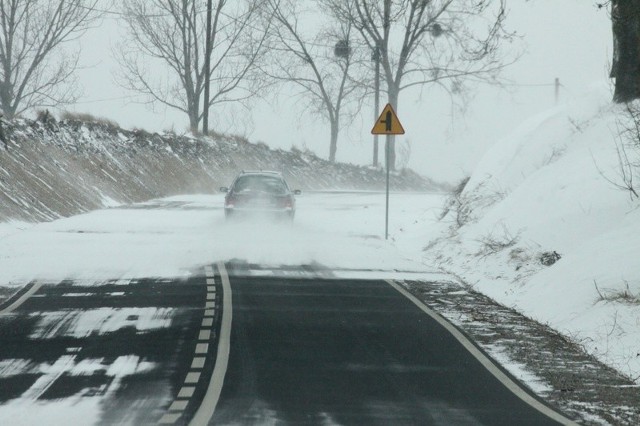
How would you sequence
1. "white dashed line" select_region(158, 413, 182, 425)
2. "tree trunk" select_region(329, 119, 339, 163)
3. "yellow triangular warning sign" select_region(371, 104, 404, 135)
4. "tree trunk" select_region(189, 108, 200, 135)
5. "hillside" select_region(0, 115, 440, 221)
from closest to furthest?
"white dashed line" select_region(158, 413, 182, 425)
"yellow triangular warning sign" select_region(371, 104, 404, 135)
"hillside" select_region(0, 115, 440, 221)
"tree trunk" select_region(189, 108, 200, 135)
"tree trunk" select_region(329, 119, 339, 163)

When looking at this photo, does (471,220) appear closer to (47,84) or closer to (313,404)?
(313,404)

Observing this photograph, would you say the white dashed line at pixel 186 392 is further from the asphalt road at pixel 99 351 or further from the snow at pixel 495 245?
the snow at pixel 495 245

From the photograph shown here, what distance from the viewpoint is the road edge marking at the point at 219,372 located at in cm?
862

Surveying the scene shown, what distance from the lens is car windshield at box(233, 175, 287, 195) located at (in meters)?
29.1

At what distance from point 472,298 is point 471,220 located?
9501mm

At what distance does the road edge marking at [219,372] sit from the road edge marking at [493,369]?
110 inches

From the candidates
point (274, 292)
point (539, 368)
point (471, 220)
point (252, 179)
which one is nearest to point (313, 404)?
point (539, 368)

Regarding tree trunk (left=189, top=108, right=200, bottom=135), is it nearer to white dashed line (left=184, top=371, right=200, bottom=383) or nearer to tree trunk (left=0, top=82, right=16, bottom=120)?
tree trunk (left=0, top=82, right=16, bottom=120)

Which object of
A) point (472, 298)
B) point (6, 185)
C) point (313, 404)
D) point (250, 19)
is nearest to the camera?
point (313, 404)

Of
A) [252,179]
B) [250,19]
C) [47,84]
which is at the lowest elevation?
[252,179]

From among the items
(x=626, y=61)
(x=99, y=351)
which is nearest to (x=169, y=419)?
(x=99, y=351)

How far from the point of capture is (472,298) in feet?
55.5

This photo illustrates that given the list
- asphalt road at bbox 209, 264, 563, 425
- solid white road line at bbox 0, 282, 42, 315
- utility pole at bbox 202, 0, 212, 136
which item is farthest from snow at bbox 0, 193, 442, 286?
utility pole at bbox 202, 0, 212, 136

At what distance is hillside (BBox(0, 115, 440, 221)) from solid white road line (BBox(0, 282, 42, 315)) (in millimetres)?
11464
